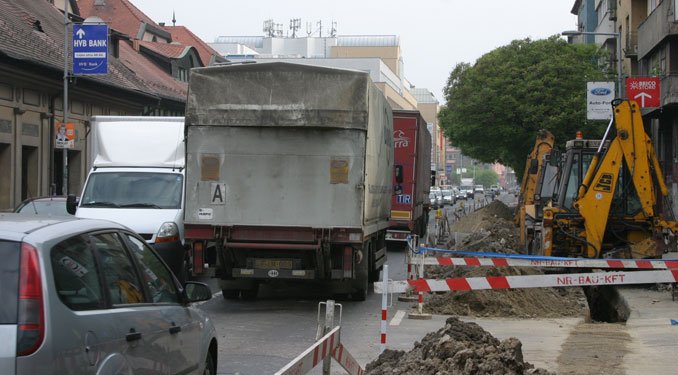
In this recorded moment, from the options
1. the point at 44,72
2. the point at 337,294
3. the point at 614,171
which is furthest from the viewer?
the point at 44,72

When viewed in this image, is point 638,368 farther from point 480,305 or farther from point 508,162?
point 508,162

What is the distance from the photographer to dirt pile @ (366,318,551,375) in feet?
26.2

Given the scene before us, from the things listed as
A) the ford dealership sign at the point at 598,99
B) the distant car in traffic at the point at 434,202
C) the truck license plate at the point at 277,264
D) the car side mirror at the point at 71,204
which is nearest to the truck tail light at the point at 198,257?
the truck license plate at the point at 277,264

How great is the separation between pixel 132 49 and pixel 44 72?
60.4 ft

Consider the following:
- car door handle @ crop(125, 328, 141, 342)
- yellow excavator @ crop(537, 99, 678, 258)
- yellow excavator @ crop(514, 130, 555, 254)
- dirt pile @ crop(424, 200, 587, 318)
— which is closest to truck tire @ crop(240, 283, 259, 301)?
dirt pile @ crop(424, 200, 587, 318)

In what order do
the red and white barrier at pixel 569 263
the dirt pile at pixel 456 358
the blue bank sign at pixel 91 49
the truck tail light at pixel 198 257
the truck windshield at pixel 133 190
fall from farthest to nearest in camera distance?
the blue bank sign at pixel 91 49 → the truck windshield at pixel 133 190 → the truck tail light at pixel 198 257 → the red and white barrier at pixel 569 263 → the dirt pile at pixel 456 358

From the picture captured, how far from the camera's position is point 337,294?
16.8 metres

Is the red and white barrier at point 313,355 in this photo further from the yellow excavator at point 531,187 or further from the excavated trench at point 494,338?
the yellow excavator at point 531,187

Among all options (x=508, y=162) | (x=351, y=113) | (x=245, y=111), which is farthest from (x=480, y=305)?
(x=508, y=162)

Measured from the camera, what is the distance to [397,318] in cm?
1452

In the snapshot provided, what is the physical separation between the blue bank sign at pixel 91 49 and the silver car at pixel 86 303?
77.8 ft

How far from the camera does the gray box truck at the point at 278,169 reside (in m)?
14.4

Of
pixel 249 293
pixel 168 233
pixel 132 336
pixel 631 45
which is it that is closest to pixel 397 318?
pixel 249 293

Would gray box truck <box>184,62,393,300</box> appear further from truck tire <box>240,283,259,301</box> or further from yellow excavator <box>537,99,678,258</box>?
yellow excavator <box>537,99,678,258</box>
